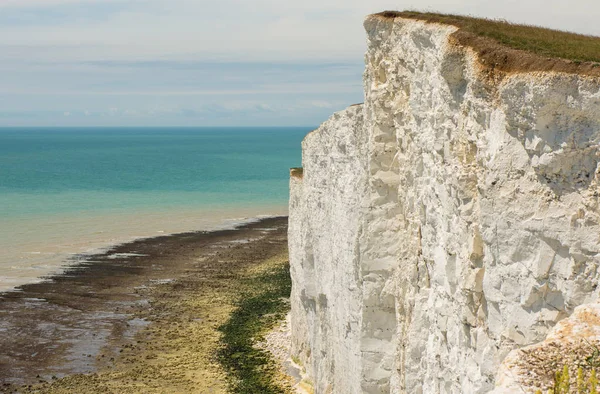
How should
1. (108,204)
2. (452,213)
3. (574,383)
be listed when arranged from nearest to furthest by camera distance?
(574,383), (452,213), (108,204)

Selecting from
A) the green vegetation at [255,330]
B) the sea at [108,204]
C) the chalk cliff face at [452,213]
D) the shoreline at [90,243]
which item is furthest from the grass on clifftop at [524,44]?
the sea at [108,204]

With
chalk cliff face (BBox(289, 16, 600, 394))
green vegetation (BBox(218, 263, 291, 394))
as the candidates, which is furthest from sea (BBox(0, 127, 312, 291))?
chalk cliff face (BBox(289, 16, 600, 394))

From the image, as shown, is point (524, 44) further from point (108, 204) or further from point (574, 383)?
point (108, 204)

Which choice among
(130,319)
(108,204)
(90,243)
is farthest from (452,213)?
(108,204)

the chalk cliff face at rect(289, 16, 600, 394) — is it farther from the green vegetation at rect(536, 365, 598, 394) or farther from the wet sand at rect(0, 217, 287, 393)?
the wet sand at rect(0, 217, 287, 393)

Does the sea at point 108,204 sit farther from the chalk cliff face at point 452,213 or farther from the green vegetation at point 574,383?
the green vegetation at point 574,383

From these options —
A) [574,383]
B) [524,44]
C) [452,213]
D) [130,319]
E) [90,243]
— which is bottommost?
[130,319]
